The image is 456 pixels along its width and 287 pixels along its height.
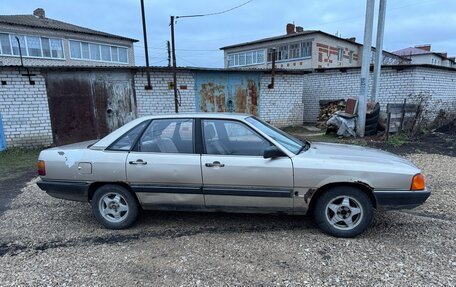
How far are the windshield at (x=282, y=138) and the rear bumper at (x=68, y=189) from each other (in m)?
2.23

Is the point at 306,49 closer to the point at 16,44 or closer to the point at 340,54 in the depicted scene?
the point at 340,54

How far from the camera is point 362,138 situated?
1044cm

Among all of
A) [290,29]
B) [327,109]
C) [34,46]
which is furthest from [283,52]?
[34,46]

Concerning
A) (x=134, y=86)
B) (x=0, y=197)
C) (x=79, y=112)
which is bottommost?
(x=0, y=197)

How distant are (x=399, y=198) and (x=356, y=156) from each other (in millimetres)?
631

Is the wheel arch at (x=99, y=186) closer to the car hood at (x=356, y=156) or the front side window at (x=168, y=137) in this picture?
the front side window at (x=168, y=137)

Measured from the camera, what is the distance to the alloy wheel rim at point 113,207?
367cm

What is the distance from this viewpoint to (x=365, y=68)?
33.7ft

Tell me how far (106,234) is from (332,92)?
Answer: 45.8ft

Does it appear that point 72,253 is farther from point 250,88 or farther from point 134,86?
point 250,88

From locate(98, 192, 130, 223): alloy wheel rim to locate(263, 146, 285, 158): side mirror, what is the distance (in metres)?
1.85

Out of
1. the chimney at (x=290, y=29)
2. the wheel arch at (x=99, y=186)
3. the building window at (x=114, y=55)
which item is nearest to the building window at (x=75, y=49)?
the building window at (x=114, y=55)

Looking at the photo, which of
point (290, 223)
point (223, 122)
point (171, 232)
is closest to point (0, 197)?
point (171, 232)

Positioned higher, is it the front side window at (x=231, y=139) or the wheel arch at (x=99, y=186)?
the front side window at (x=231, y=139)
